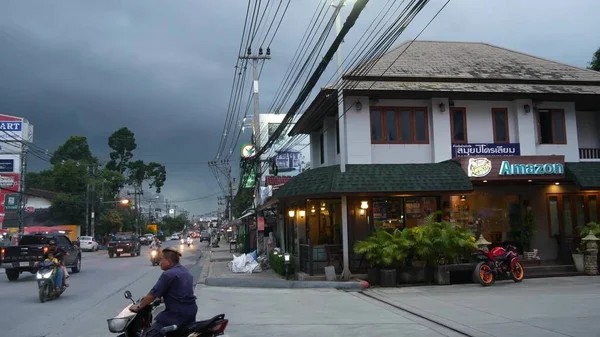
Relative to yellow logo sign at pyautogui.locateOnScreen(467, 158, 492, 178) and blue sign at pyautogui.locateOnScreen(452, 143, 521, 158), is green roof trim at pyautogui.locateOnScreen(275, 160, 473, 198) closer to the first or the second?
yellow logo sign at pyautogui.locateOnScreen(467, 158, 492, 178)

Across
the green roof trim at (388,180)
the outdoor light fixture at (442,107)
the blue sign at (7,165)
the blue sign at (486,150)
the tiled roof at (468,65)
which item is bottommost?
the green roof trim at (388,180)

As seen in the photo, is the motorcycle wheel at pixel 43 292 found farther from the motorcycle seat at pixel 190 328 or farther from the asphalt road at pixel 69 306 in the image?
the motorcycle seat at pixel 190 328

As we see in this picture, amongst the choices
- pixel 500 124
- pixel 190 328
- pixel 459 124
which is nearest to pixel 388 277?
pixel 459 124

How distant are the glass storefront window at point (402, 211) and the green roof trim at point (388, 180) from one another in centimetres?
141

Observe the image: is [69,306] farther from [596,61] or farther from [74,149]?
[74,149]

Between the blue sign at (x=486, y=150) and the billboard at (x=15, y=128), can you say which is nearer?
the blue sign at (x=486, y=150)

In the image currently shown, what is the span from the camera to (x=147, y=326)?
6520 millimetres

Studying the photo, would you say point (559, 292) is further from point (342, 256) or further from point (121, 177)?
point (121, 177)

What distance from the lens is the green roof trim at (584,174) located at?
18.6 meters

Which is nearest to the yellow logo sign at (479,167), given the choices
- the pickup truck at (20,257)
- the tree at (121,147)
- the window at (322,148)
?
the window at (322,148)

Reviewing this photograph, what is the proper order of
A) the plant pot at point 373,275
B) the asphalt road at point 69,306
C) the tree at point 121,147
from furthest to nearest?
the tree at point 121,147 < the plant pot at point 373,275 < the asphalt road at point 69,306

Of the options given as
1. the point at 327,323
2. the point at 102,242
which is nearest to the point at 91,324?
the point at 327,323

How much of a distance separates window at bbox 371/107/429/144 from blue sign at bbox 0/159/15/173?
55.0 metres

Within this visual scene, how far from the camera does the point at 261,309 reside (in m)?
12.9
